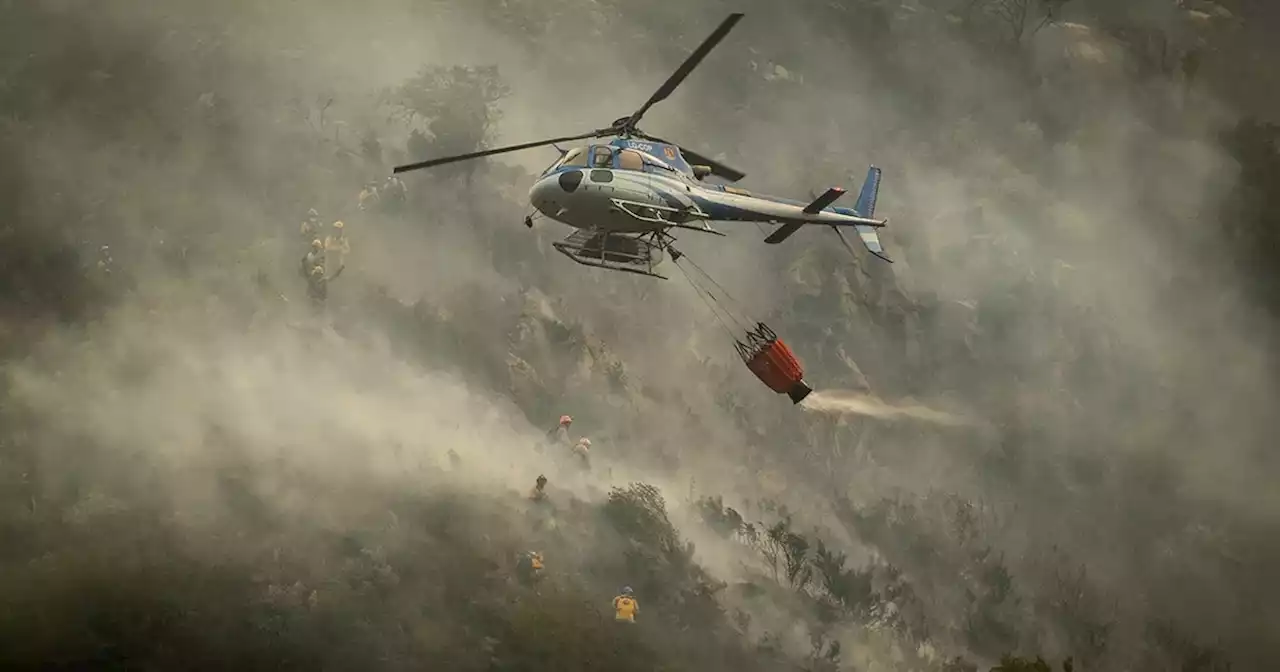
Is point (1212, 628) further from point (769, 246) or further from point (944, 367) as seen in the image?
point (769, 246)

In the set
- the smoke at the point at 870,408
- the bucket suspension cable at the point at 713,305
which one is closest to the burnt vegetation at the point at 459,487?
the smoke at the point at 870,408

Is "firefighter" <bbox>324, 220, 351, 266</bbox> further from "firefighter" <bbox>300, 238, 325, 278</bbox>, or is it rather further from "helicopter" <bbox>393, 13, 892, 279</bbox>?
"helicopter" <bbox>393, 13, 892, 279</bbox>

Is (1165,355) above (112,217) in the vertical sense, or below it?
below

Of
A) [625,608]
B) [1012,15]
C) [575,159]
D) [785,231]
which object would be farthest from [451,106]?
[1012,15]

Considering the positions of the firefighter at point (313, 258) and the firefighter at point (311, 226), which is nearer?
the firefighter at point (313, 258)

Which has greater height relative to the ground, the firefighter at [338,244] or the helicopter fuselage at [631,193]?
the helicopter fuselage at [631,193]

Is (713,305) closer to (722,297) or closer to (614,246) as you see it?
(722,297)

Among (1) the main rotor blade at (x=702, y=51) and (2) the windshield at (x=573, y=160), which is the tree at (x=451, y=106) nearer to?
(2) the windshield at (x=573, y=160)

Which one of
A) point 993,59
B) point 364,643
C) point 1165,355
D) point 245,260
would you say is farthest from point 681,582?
point 993,59
